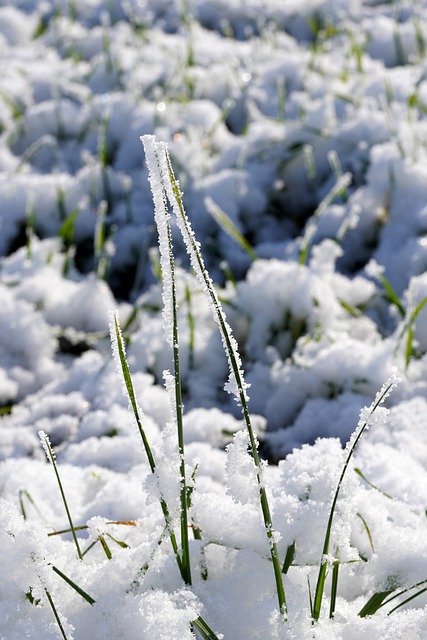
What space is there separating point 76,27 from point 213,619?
3246 millimetres

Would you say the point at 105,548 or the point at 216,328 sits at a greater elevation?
the point at 105,548

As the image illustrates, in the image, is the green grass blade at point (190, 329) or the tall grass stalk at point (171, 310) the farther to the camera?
the green grass blade at point (190, 329)

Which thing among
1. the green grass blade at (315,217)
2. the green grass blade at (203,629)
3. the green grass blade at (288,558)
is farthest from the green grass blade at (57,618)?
the green grass blade at (315,217)

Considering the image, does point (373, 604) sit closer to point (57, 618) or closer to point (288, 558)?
point (288, 558)

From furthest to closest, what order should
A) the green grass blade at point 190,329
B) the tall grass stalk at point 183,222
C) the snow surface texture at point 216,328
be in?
1. the green grass blade at point 190,329
2. the snow surface texture at point 216,328
3. the tall grass stalk at point 183,222

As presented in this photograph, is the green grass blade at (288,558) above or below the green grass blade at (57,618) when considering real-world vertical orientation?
below

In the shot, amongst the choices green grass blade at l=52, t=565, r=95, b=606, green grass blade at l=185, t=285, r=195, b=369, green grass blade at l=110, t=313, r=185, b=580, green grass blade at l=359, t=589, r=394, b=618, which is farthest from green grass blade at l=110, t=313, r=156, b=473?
green grass blade at l=185, t=285, r=195, b=369

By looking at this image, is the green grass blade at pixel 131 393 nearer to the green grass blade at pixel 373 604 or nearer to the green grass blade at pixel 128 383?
the green grass blade at pixel 128 383

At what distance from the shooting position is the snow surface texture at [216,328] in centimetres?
70

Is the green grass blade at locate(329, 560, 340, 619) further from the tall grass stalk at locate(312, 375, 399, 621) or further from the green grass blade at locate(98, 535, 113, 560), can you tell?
the green grass blade at locate(98, 535, 113, 560)

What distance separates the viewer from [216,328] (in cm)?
152

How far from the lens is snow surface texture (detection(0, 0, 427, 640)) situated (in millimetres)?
697

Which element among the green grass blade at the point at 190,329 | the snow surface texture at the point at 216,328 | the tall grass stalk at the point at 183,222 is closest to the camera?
the tall grass stalk at the point at 183,222

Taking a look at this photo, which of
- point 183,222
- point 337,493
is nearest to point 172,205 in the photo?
point 183,222
